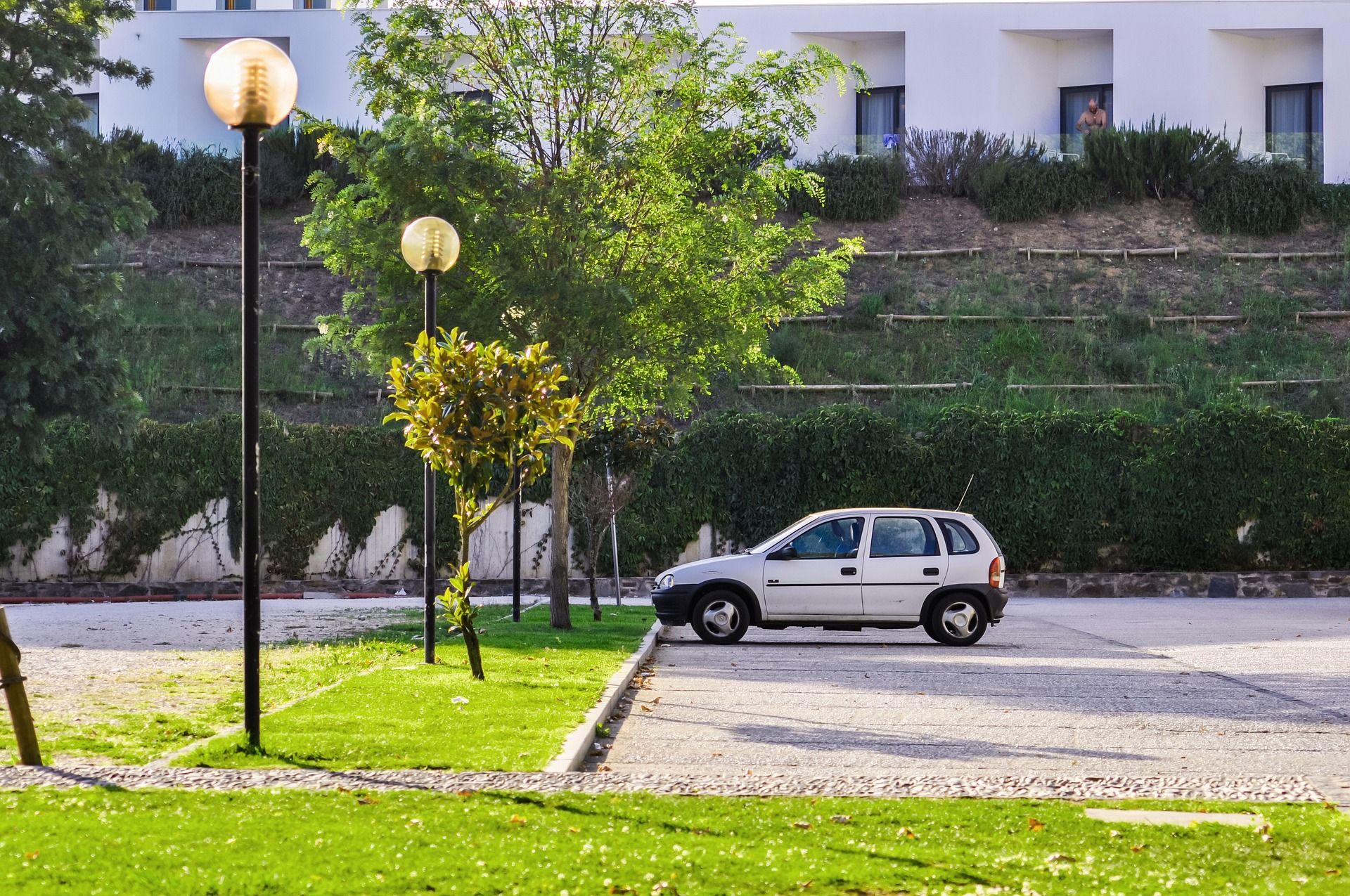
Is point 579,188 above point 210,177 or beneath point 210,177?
beneath

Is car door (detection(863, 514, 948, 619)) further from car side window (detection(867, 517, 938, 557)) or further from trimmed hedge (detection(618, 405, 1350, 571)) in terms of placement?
trimmed hedge (detection(618, 405, 1350, 571))

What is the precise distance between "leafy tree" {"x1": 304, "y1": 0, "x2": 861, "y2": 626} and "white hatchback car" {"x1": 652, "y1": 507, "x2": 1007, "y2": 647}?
180 cm

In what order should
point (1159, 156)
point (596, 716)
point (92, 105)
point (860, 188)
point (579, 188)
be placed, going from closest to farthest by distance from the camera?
point (596, 716)
point (579, 188)
point (860, 188)
point (1159, 156)
point (92, 105)

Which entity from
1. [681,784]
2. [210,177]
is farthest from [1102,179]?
[681,784]

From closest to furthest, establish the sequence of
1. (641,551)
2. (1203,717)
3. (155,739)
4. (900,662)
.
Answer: (155,739)
(1203,717)
(900,662)
(641,551)

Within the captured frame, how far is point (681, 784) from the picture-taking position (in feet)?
23.3

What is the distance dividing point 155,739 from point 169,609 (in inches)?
562

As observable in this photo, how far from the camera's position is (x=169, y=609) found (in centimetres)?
2203

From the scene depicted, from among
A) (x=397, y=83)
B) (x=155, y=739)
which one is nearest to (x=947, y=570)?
(x=397, y=83)

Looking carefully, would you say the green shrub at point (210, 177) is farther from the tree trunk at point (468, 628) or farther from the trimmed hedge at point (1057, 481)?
the tree trunk at point (468, 628)

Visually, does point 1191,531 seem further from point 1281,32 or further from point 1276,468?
point 1281,32

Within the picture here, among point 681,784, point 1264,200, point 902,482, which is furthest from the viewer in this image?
point 1264,200

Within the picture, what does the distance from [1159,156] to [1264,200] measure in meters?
2.96

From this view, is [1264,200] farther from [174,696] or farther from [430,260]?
[174,696]
